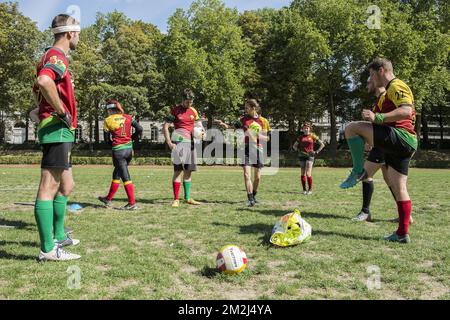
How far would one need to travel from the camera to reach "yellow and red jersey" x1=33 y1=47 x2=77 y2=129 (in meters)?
4.72

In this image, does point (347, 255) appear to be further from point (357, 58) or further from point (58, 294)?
point (357, 58)

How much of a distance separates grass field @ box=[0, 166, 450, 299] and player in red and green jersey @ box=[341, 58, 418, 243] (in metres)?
0.53

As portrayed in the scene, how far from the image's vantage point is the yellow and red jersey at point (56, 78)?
472 cm

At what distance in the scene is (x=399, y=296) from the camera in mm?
3822

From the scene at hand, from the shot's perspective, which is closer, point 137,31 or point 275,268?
point 275,268

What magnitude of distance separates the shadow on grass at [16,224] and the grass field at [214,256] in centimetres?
2

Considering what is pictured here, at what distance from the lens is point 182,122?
9.70 meters

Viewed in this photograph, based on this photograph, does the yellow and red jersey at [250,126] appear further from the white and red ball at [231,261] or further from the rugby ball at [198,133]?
the white and red ball at [231,261]

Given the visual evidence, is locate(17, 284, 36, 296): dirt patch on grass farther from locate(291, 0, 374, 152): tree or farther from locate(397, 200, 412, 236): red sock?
locate(291, 0, 374, 152): tree
